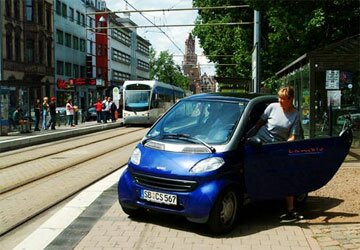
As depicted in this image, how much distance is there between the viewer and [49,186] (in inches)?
400

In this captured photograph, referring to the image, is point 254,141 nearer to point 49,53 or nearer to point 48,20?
point 49,53

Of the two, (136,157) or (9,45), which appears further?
(9,45)

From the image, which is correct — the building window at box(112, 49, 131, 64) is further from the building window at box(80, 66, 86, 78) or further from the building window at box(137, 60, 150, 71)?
the building window at box(80, 66, 86, 78)

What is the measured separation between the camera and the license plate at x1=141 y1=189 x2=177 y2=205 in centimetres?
631

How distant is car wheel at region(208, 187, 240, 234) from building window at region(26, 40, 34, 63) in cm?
4606

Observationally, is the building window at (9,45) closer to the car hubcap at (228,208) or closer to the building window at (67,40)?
the building window at (67,40)

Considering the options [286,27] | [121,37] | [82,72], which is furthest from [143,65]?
[286,27]

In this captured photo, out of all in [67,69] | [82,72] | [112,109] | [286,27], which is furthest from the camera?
[82,72]

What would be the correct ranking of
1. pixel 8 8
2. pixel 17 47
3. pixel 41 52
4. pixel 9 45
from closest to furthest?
pixel 8 8
pixel 9 45
pixel 17 47
pixel 41 52

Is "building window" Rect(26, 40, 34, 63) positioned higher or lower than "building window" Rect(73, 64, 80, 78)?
higher

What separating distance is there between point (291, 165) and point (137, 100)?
2727cm

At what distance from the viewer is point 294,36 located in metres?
22.6

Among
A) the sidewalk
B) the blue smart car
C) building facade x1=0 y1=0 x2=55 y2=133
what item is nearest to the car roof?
the blue smart car

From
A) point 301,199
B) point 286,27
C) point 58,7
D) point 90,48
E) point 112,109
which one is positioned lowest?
point 301,199
